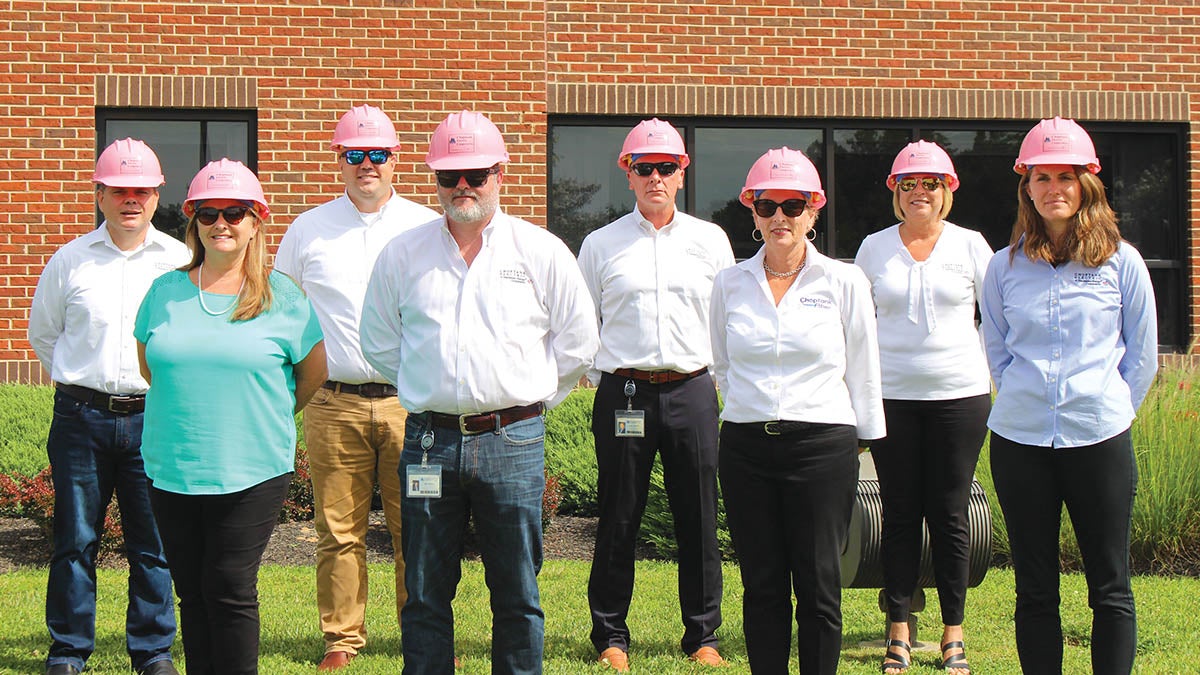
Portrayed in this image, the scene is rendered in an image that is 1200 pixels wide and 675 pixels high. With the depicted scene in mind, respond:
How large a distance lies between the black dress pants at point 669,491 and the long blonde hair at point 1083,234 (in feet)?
5.80

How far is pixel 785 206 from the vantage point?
4.90 m

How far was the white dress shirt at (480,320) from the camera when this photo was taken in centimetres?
455

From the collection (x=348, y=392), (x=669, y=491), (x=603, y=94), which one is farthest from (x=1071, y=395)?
(x=603, y=94)

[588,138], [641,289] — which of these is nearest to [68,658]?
[641,289]

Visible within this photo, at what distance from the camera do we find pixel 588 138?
10547 mm

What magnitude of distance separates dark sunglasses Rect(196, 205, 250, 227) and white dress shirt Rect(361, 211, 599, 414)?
0.57 metres

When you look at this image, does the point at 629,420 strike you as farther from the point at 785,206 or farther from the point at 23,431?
the point at 23,431

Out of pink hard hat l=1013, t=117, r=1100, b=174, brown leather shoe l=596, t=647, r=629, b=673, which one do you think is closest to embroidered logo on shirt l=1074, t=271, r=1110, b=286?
pink hard hat l=1013, t=117, r=1100, b=174

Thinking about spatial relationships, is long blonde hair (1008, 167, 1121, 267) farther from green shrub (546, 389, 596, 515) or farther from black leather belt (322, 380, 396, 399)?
green shrub (546, 389, 596, 515)

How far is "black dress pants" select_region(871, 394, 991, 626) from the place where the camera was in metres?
5.77

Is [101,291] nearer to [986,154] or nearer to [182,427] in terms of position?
[182,427]

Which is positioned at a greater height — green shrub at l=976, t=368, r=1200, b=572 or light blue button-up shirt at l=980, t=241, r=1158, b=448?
light blue button-up shirt at l=980, t=241, r=1158, b=448

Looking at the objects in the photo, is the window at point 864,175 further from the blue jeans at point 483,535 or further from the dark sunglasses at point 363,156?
the blue jeans at point 483,535

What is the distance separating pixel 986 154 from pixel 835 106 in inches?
60.1
